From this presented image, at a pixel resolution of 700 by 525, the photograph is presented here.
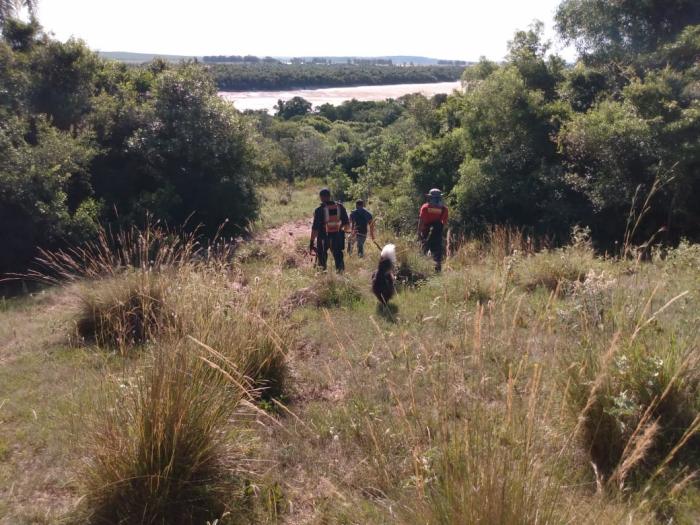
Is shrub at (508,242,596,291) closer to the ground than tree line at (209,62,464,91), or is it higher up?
closer to the ground

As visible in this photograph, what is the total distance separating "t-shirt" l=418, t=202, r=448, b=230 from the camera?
8859mm

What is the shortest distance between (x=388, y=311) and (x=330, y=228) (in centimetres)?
248

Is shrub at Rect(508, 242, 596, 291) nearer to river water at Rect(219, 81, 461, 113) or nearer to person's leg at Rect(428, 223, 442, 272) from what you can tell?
person's leg at Rect(428, 223, 442, 272)

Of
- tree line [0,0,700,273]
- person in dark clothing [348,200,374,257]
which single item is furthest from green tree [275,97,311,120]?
person in dark clothing [348,200,374,257]

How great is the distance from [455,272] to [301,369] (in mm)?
3310

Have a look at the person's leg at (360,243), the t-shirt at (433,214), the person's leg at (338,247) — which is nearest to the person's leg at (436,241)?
the t-shirt at (433,214)

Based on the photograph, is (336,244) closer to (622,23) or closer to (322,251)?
(322,251)

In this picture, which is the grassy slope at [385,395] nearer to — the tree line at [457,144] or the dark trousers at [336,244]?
the dark trousers at [336,244]

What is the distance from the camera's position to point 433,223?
8.98 m

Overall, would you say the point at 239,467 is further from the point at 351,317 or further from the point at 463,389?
the point at 351,317

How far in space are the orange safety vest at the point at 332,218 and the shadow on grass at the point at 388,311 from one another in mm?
2183

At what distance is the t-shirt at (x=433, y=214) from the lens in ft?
29.1

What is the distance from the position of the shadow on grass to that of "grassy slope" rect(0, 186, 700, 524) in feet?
0.10

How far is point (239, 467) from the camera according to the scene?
327cm
